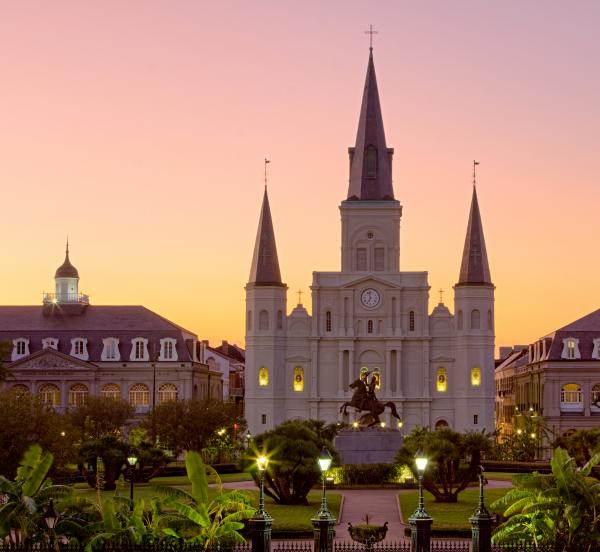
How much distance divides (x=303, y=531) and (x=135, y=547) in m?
11.6

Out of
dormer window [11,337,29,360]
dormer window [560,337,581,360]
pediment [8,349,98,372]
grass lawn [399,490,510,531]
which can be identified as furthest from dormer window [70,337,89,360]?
grass lawn [399,490,510,531]

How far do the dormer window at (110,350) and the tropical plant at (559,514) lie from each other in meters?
89.2

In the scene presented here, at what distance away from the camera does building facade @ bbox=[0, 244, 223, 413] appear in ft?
400

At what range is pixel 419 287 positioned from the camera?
12244 centimetres

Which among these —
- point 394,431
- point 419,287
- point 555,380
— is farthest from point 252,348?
point 394,431

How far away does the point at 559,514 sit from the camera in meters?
37.8

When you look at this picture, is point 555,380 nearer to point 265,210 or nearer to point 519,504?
point 265,210

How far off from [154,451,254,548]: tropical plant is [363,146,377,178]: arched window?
9083 cm

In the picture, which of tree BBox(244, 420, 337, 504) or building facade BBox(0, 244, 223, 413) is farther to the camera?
building facade BBox(0, 244, 223, 413)

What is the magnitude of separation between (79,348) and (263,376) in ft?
57.6

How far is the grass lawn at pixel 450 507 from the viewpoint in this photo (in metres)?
48.9

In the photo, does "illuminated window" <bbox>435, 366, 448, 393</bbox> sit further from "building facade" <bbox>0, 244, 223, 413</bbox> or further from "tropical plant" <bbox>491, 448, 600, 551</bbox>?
"tropical plant" <bbox>491, 448, 600, 551</bbox>

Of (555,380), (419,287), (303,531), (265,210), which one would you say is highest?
(265,210)

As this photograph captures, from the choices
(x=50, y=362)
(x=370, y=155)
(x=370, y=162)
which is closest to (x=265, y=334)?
(x=370, y=162)
